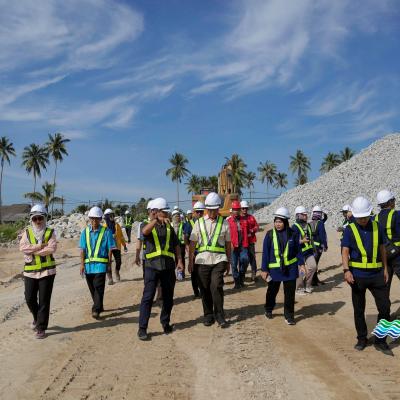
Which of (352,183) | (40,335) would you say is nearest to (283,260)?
(40,335)

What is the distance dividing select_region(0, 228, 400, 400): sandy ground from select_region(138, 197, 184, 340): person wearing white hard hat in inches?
14.6

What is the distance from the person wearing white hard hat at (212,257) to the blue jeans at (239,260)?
3163mm

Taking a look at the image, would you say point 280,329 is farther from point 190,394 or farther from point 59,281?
point 59,281

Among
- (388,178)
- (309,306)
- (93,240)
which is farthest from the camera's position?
(388,178)

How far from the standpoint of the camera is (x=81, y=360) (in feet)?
17.6

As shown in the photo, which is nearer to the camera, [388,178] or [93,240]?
Result: [93,240]

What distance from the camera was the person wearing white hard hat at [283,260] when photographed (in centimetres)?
699

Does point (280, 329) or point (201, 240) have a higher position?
point (201, 240)

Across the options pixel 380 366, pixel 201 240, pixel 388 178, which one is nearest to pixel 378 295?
pixel 380 366

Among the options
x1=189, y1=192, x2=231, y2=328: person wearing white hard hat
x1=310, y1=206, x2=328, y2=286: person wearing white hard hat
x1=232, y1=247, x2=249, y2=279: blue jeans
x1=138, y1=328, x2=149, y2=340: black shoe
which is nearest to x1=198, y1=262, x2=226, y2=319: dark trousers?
x1=189, y1=192, x2=231, y2=328: person wearing white hard hat

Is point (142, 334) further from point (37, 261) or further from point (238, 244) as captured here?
point (238, 244)

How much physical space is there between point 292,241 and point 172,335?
2432 mm

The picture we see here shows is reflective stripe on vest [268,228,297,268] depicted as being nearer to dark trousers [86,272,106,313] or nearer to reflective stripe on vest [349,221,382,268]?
reflective stripe on vest [349,221,382,268]

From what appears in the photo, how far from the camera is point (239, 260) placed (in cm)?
1020
